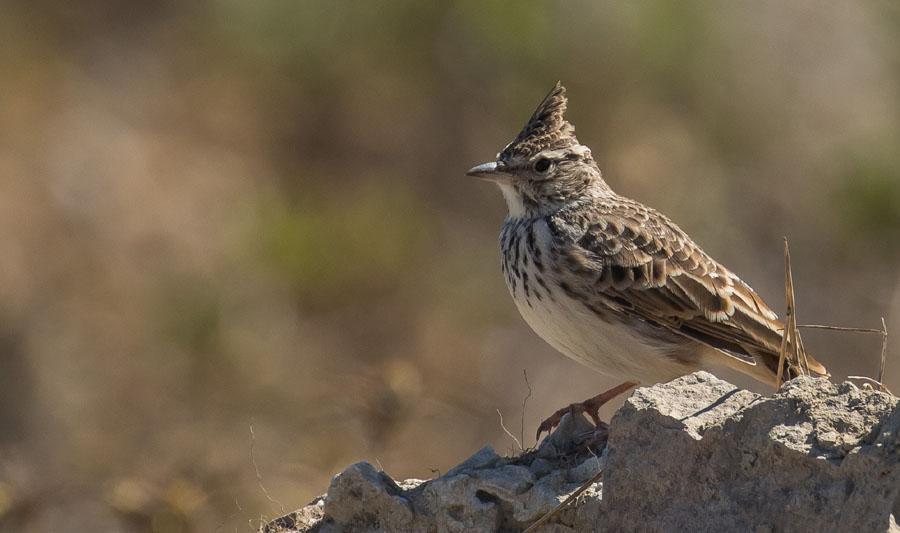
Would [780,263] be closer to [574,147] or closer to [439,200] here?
[439,200]

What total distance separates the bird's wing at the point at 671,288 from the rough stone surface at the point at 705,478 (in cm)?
183

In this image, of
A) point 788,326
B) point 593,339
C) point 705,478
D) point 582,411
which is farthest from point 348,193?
point 705,478

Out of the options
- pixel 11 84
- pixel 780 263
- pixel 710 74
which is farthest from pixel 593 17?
pixel 11 84

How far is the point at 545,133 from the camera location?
7.67 metres

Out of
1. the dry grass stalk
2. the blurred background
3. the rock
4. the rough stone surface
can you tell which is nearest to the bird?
the dry grass stalk

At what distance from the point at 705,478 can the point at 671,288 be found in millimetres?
2874

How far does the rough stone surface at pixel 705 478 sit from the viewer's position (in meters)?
4.02

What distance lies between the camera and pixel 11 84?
17.1 meters

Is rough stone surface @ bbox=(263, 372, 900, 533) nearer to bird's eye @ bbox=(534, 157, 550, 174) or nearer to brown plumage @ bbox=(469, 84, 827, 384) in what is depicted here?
brown plumage @ bbox=(469, 84, 827, 384)

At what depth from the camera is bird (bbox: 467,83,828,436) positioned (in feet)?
22.4

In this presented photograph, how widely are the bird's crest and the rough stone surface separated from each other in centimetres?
268

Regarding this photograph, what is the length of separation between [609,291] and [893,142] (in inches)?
403

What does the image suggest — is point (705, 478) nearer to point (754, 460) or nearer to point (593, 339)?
point (754, 460)

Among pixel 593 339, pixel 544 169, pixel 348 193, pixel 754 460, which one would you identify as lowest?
pixel 754 460
